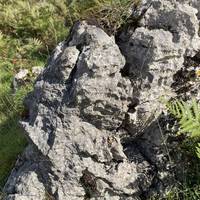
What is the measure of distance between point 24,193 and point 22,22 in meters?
5.43

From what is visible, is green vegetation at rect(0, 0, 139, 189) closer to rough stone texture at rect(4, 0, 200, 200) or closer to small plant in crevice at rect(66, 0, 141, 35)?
small plant in crevice at rect(66, 0, 141, 35)

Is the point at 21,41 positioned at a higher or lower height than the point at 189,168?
lower

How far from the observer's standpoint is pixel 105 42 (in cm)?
502

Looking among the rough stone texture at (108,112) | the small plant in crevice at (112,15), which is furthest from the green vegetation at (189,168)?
the small plant in crevice at (112,15)

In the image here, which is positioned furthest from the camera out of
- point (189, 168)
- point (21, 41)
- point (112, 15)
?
point (21, 41)

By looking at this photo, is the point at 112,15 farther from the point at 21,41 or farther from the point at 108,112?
the point at 21,41

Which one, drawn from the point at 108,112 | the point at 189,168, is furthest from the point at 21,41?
the point at 189,168

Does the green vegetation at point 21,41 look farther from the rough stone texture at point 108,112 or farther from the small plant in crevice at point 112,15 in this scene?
the rough stone texture at point 108,112

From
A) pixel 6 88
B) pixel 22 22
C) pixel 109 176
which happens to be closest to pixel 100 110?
pixel 109 176

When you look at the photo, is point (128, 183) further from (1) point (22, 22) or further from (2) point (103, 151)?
(1) point (22, 22)

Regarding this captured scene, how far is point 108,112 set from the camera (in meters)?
5.06

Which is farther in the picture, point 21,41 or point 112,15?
point 21,41

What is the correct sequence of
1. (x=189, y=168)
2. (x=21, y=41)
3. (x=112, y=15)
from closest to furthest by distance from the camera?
(x=189, y=168), (x=112, y=15), (x=21, y=41)

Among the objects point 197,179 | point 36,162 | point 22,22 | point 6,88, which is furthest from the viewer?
point 22,22
